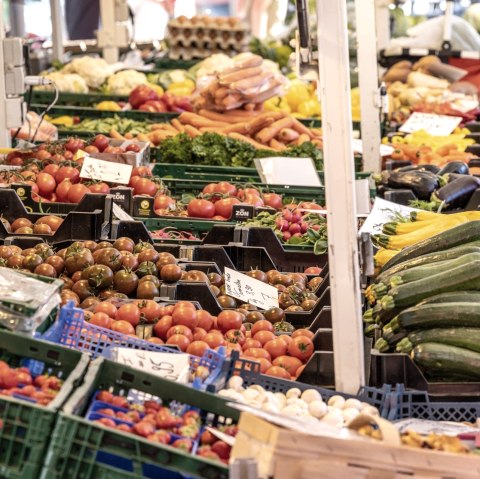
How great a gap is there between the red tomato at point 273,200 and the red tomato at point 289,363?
254cm

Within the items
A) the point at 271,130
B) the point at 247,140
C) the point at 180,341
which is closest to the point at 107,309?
the point at 180,341

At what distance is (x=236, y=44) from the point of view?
12.3 m

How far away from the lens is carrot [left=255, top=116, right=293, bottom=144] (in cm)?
833

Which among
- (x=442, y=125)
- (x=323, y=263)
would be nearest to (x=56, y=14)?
(x=442, y=125)

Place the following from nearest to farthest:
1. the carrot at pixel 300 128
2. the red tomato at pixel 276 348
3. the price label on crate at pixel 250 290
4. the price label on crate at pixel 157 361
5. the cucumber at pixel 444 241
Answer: the price label on crate at pixel 157 361 → the red tomato at pixel 276 348 → the cucumber at pixel 444 241 → the price label on crate at pixel 250 290 → the carrot at pixel 300 128

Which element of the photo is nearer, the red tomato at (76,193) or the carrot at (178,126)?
the red tomato at (76,193)

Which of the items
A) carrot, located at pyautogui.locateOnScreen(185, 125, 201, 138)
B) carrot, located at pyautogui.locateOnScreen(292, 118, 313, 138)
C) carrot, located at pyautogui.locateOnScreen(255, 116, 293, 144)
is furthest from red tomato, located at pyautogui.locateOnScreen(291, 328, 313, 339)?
carrot, located at pyautogui.locateOnScreen(292, 118, 313, 138)

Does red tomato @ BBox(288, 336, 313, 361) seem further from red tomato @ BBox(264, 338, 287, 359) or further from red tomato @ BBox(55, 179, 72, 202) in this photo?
red tomato @ BBox(55, 179, 72, 202)

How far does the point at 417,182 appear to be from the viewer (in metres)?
6.92

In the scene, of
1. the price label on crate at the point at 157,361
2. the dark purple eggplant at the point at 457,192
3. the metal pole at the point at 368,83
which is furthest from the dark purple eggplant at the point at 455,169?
the price label on crate at the point at 157,361

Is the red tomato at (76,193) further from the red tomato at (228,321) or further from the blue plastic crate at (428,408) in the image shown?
the blue plastic crate at (428,408)

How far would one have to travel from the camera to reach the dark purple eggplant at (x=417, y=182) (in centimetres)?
686

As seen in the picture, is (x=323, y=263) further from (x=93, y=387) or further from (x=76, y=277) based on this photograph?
(x=93, y=387)

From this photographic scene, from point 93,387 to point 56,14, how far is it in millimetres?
8641
